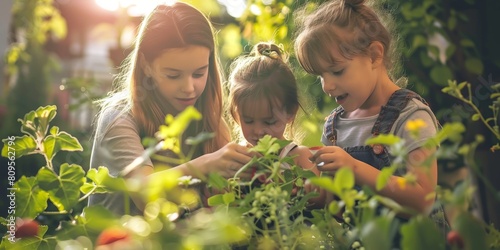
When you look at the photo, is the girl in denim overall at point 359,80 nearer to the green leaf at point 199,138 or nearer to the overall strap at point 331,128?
the overall strap at point 331,128

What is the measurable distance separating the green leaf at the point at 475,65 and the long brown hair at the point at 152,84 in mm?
602

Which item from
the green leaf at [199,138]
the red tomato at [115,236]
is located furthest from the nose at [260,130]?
the red tomato at [115,236]

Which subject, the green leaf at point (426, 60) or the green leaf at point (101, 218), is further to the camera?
the green leaf at point (426, 60)

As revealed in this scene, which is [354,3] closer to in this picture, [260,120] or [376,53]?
[376,53]

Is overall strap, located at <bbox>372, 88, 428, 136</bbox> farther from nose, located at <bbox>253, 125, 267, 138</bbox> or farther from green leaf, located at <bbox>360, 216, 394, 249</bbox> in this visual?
green leaf, located at <bbox>360, 216, 394, 249</bbox>

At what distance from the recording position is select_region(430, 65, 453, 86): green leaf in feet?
5.14

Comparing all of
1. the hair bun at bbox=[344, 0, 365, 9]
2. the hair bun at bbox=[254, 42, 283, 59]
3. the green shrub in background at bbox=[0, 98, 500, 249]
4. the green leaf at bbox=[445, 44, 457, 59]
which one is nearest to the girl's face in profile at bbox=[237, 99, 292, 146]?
the hair bun at bbox=[254, 42, 283, 59]

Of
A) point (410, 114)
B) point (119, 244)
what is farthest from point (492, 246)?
point (410, 114)

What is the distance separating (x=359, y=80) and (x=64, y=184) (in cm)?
61

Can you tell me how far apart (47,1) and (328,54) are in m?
1.91

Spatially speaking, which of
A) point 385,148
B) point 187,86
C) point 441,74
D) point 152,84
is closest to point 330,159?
point 385,148

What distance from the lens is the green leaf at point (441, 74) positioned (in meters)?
1.57

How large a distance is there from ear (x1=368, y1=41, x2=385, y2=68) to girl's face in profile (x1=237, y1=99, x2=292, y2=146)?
189 mm

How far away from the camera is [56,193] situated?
0.74m
